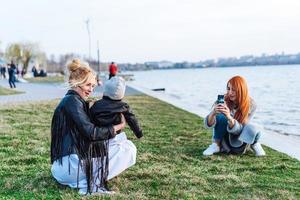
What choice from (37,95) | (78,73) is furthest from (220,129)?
(37,95)

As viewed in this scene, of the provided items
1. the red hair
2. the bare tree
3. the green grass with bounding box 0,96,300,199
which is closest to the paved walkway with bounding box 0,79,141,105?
the green grass with bounding box 0,96,300,199

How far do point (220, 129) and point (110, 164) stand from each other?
2.53 metres

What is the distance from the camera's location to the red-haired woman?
6656 mm

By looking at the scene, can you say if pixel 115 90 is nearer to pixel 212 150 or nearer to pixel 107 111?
pixel 107 111

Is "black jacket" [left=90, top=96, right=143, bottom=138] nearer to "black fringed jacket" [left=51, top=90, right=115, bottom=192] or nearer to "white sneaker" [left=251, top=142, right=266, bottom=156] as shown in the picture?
"black fringed jacket" [left=51, top=90, right=115, bottom=192]

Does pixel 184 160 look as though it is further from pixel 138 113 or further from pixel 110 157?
Answer: pixel 138 113

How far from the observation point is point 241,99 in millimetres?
6672

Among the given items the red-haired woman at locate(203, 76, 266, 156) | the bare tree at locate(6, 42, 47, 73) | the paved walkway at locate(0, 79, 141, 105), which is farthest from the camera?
the bare tree at locate(6, 42, 47, 73)

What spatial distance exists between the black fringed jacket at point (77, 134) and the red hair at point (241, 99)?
259 centimetres

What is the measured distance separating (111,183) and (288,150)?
3.92 meters

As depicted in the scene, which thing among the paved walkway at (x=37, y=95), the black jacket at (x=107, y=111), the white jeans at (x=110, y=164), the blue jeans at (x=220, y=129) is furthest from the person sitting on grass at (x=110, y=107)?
the paved walkway at (x=37, y=95)

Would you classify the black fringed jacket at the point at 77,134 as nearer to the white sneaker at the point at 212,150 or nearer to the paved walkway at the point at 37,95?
the white sneaker at the point at 212,150

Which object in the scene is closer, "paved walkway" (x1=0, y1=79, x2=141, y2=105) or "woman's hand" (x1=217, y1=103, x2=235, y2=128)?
"woman's hand" (x1=217, y1=103, x2=235, y2=128)

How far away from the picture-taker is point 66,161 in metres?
4.80
